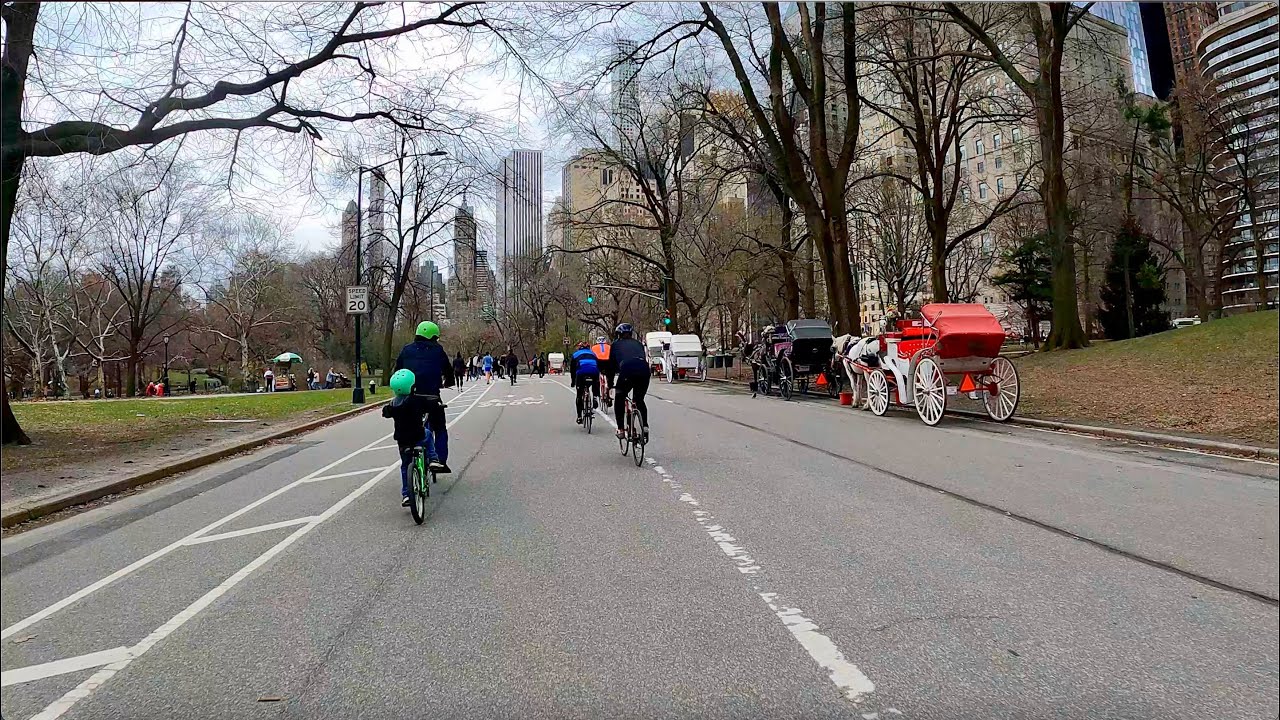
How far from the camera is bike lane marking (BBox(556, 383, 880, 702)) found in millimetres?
3203

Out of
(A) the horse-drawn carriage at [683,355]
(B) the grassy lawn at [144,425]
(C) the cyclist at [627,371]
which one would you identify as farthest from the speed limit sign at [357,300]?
(C) the cyclist at [627,371]

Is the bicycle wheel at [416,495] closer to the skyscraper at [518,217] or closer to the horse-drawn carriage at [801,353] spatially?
the skyscraper at [518,217]

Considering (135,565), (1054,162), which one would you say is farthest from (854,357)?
(135,565)

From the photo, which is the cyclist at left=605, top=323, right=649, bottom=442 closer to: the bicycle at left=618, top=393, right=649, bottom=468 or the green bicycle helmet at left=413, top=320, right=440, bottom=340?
the bicycle at left=618, top=393, right=649, bottom=468

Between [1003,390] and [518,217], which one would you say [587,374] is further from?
[518,217]

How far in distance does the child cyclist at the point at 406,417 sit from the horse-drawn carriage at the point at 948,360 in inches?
355

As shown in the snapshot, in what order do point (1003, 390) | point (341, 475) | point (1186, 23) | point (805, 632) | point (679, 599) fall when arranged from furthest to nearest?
point (1003, 390), point (341, 475), point (679, 599), point (805, 632), point (1186, 23)

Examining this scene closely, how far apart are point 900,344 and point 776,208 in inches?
1086

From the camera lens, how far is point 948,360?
43.2 ft

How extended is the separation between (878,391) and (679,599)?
1251cm

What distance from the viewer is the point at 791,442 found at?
11.8 metres

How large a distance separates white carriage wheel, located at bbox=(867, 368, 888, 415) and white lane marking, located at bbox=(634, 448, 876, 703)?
10.4m

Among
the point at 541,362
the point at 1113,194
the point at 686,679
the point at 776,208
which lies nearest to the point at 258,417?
the point at 686,679

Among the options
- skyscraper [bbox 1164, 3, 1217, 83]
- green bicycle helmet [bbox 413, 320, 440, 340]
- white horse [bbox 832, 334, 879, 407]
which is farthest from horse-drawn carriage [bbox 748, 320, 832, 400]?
skyscraper [bbox 1164, 3, 1217, 83]
